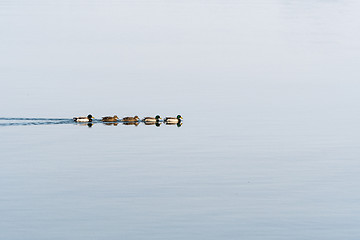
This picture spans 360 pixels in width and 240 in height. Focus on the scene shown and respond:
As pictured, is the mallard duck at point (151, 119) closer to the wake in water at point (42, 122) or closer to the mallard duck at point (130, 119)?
the wake in water at point (42, 122)

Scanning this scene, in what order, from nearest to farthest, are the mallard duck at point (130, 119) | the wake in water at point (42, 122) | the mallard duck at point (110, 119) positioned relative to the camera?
the wake in water at point (42, 122), the mallard duck at point (110, 119), the mallard duck at point (130, 119)

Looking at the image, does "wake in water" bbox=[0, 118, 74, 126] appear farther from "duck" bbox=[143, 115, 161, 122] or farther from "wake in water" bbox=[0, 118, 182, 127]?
"duck" bbox=[143, 115, 161, 122]

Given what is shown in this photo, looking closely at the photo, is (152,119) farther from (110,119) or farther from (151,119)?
(110,119)

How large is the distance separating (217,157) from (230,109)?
96.1 feet

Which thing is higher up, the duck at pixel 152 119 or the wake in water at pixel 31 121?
the duck at pixel 152 119

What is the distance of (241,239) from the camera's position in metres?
29.4

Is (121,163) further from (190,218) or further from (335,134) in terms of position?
(335,134)

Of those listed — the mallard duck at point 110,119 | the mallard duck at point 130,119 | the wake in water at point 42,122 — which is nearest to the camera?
the wake in water at point 42,122

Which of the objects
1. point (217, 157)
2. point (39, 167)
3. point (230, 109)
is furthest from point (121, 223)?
point (230, 109)

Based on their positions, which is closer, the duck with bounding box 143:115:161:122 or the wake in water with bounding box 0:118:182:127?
the wake in water with bounding box 0:118:182:127

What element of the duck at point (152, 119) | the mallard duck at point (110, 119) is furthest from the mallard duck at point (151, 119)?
the mallard duck at point (110, 119)

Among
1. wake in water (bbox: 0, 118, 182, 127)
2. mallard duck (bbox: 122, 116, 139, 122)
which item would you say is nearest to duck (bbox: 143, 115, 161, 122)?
wake in water (bbox: 0, 118, 182, 127)

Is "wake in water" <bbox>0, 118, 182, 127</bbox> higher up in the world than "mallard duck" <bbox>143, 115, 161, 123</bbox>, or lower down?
lower down

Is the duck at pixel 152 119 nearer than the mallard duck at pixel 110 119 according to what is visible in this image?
No
